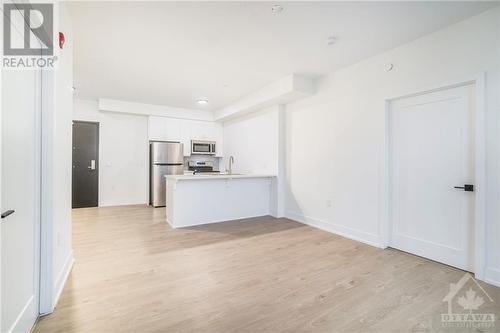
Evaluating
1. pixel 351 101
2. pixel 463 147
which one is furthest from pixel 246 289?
pixel 351 101

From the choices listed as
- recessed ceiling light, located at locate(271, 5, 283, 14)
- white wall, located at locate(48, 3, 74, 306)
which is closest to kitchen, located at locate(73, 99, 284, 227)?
white wall, located at locate(48, 3, 74, 306)

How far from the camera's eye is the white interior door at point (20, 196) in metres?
1.33

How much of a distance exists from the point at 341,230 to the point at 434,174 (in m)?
1.55

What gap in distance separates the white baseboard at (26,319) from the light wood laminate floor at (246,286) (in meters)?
0.08

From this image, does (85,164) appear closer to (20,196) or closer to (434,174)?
(20,196)

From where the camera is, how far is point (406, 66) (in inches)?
118

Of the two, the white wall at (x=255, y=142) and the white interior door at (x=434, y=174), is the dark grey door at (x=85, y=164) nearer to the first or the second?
the white wall at (x=255, y=142)

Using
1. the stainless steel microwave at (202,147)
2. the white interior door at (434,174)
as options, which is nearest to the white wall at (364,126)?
Answer: the white interior door at (434,174)

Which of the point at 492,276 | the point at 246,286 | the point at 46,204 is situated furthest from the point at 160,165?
the point at 492,276

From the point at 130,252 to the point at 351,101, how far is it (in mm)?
3797

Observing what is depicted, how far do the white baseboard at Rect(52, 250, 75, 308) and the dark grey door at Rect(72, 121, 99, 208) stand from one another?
3.88 meters

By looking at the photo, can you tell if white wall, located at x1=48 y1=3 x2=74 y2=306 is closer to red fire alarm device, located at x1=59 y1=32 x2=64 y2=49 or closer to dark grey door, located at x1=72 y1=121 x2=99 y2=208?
red fire alarm device, located at x1=59 y1=32 x2=64 y2=49

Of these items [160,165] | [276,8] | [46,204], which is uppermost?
[276,8]

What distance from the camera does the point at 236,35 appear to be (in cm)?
281
